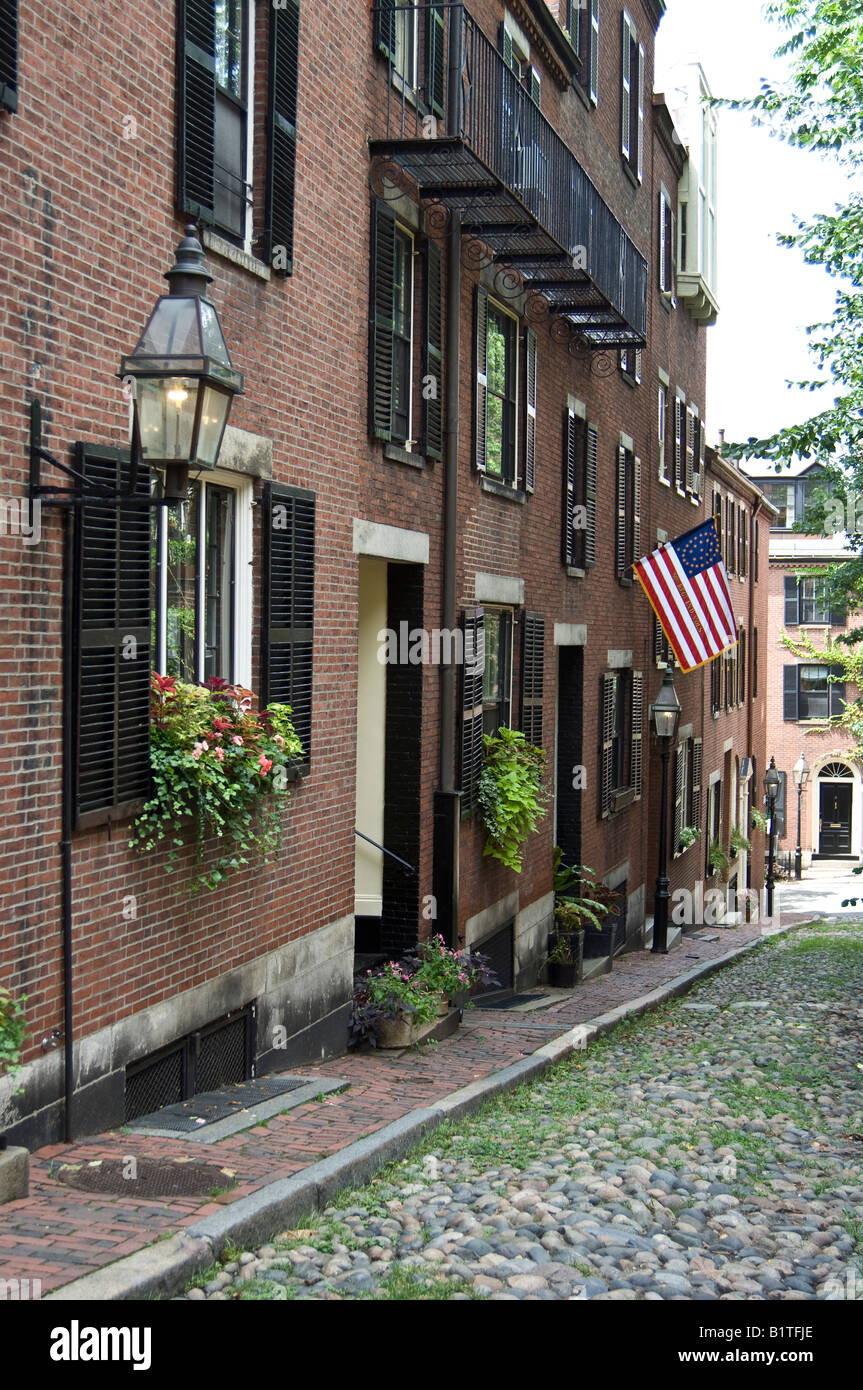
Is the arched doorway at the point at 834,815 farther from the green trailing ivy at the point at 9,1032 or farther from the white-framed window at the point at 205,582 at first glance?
the green trailing ivy at the point at 9,1032

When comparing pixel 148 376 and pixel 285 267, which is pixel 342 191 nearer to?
pixel 285 267

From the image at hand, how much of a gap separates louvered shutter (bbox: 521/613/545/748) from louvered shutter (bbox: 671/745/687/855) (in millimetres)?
10054

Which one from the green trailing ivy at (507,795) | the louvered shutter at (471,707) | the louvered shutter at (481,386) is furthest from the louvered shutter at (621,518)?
→ the louvered shutter at (471,707)

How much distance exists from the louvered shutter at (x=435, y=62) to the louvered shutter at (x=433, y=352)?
47.6 inches

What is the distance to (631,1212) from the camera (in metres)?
6.29

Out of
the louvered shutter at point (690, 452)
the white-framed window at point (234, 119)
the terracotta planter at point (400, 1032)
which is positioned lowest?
the terracotta planter at point (400, 1032)

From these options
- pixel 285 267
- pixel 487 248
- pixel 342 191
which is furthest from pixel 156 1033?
pixel 487 248

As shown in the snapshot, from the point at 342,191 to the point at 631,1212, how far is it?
6.87 metres

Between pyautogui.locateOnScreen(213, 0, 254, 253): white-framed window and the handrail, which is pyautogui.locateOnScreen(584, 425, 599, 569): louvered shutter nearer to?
the handrail

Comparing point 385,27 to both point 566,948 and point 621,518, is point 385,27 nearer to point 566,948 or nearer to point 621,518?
point 566,948

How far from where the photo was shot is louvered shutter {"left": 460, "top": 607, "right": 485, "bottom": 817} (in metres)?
12.6

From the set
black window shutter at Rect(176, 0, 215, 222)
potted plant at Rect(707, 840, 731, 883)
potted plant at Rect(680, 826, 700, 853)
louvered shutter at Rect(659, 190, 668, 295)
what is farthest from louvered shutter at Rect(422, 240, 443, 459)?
potted plant at Rect(707, 840, 731, 883)

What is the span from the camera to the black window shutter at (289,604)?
8.52 meters

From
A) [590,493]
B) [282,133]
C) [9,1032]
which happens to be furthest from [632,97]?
[9,1032]
